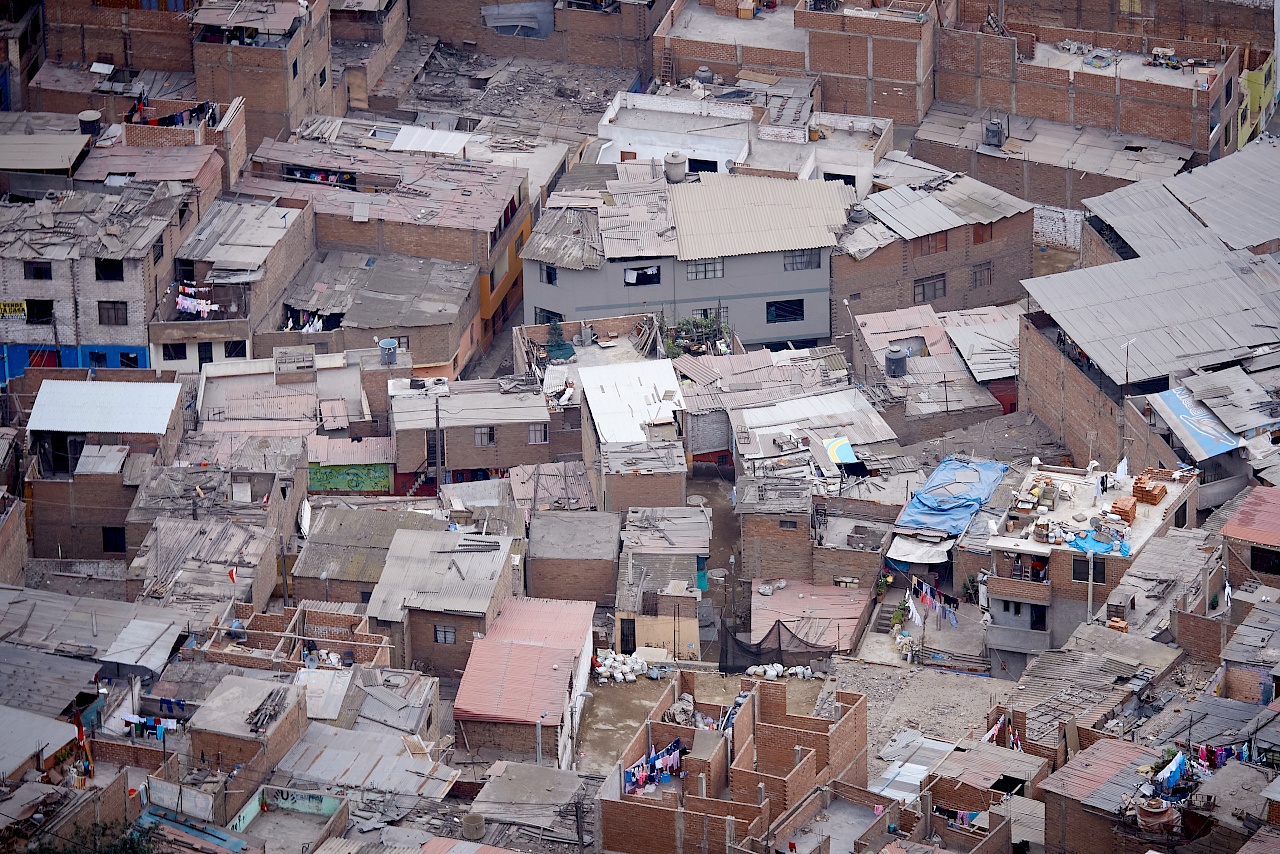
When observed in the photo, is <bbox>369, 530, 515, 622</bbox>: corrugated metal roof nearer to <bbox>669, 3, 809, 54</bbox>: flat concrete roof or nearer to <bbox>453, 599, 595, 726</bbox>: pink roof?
<bbox>453, 599, 595, 726</bbox>: pink roof

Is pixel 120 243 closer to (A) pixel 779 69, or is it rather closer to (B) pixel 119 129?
(B) pixel 119 129

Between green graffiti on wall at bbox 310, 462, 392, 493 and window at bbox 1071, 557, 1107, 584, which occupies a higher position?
window at bbox 1071, 557, 1107, 584

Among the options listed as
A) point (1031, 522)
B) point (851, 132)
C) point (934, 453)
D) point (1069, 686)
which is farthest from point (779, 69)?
point (1069, 686)

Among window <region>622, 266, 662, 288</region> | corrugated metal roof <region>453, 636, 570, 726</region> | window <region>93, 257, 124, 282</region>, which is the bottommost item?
corrugated metal roof <region>453, 636, 570, 726</region>

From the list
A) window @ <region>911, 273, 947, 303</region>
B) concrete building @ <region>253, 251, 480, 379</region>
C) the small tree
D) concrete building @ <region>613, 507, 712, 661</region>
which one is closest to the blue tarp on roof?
concrete building @ <region>613, 507, 712, 661</region>

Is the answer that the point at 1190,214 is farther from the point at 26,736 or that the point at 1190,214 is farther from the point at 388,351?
the point at 26,736

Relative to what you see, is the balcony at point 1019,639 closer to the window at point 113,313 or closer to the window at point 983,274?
the window at point 983,274

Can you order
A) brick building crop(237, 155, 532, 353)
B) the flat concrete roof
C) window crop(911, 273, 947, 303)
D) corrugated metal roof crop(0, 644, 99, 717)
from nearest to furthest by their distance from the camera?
1. corrugated metal roof crop(0, 644, 99, 717)
2. brick building crop(237, 155, 532, 353)
3. window crop(911, 273, 947, 303)
4. the flat concrete roof
